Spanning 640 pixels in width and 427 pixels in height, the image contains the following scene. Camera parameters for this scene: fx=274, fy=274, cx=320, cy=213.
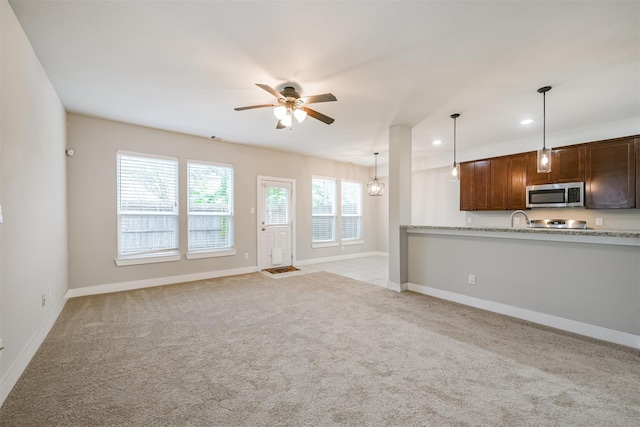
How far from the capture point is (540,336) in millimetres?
2775

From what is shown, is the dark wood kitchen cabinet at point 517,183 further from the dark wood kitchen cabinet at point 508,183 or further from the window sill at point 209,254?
the window sill at point 209,254

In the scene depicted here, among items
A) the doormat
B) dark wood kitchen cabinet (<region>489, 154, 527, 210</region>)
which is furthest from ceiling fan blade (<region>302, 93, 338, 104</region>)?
dark wood kitchen cabinet (<region>489, 154, 527, 210</region>)

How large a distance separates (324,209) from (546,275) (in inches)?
198

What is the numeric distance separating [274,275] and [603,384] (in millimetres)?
4658

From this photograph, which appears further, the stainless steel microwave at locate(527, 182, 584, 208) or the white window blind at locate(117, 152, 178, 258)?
the stainless steel microwave at locate(527, 182, 584, 208)

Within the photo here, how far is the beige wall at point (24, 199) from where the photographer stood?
1.94 m

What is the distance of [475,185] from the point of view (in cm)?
598

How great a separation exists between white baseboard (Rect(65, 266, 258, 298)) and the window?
3197 mm

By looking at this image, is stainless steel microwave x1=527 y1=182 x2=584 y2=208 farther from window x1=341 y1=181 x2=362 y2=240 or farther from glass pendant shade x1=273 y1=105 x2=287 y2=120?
glass pendant shade x1=273 y1=105 x2=287 y2=120

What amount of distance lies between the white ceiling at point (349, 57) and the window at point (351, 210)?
3.67 meters

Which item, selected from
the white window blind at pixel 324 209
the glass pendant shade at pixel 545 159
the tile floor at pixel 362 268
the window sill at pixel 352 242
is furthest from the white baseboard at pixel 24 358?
the window sill at pixel 352 242

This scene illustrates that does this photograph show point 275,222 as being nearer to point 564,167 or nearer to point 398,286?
point 398,286

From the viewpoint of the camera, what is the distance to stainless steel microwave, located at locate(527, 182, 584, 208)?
4.61 m

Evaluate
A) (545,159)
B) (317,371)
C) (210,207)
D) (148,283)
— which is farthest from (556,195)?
(148,283)
